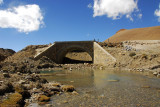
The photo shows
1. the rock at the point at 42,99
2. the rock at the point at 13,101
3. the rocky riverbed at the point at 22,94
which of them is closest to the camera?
the rock at the point at 13,101

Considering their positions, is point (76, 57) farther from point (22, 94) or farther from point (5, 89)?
point (5, 89)

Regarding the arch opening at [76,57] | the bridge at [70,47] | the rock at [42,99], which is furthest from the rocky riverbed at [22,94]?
the arch opening at [76,57]

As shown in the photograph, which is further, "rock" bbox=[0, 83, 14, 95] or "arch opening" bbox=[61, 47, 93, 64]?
"arch opening" bbox=[61, 47, 93, 64]

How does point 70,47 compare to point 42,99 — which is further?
point 70,47

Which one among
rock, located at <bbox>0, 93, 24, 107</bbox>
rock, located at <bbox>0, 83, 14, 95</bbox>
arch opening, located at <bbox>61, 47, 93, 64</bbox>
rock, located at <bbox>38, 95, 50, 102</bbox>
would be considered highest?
arch opening, located at <bbox>61, 47, 93, 64</bbox>

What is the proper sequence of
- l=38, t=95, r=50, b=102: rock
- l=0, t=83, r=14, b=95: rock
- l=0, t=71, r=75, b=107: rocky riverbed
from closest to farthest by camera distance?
l=0, t=71, r=75, b=107: rocky riverbed < l=0, t=83, r=14, b=95: rock < l=38, t=95, r=50, b=102: rock

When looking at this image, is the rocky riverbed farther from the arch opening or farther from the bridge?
the arch opening

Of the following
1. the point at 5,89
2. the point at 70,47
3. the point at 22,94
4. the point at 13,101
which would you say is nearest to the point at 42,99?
the point at 22,94

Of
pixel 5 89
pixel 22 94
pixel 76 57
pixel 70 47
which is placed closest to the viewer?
pixel 5 89

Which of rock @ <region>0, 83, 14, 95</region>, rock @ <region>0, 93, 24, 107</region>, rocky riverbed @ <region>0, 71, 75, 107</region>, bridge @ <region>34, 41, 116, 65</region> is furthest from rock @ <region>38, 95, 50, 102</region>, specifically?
bridge @ <region>34, 41, 116, 65</region>

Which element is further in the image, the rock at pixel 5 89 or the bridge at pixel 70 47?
the bridge at pixel 70 47

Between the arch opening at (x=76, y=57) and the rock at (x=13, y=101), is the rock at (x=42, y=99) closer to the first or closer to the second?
the rock at (x=13, y=101)

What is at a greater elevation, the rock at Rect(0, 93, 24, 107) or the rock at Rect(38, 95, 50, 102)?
the rock at Rect(0, 93, 24, 107)

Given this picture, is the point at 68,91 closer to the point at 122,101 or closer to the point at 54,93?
the point at 54,93
